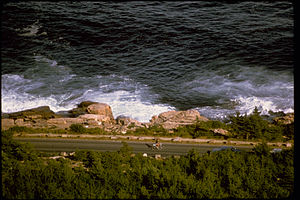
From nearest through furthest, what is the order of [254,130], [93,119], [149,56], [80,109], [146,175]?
1. [146,175]
2. [254,130]
3. [93,119]
4. [80,109]
5. [149,56]

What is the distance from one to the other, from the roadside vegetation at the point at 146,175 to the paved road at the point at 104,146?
9.90 feet

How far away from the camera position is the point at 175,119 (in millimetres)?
54969

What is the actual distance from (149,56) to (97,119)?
28.4 m

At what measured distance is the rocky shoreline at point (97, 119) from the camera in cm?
5200

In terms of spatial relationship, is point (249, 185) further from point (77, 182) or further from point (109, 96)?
point (109, 96)

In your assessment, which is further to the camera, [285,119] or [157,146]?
[285,119]

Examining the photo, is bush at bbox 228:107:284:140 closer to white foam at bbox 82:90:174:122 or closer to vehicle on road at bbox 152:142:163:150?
vehicle on road at bbox 152:142:163:150

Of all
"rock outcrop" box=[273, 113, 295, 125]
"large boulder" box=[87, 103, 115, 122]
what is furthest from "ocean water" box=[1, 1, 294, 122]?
"rock outcrop" box=[273, 113, 295, 125]

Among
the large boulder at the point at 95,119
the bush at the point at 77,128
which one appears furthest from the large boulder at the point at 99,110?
the bush at the point at 77,128

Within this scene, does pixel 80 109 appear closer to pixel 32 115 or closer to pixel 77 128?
pixel 32 115

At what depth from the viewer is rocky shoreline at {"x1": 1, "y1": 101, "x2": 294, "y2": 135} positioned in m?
52.0

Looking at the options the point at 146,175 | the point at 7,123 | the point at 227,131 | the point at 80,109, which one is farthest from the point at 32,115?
the point at 227,131

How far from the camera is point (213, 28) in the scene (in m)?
82.9

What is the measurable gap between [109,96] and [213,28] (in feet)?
118
